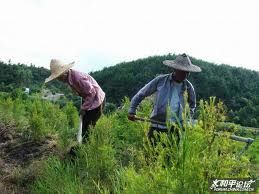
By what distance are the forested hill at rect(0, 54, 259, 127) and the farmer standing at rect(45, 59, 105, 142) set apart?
98.6 ft

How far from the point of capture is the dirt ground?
21.7 ft

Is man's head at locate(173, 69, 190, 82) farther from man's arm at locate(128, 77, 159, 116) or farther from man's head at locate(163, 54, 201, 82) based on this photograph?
man's arm at locate(128, 77, 159, 116)

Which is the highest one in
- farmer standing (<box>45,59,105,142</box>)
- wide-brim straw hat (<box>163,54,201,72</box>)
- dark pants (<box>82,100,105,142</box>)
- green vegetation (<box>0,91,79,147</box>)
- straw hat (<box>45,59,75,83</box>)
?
wide-brim straw hat (<box>163,54,201,72</box>)

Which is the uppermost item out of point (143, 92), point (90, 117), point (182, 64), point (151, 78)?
point (182, 64)

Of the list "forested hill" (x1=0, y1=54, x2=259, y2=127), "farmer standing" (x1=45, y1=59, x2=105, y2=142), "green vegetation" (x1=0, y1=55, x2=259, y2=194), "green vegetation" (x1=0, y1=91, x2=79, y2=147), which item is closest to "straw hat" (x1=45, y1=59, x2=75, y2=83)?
"farmer standing" (x1=45, y1=59, x2=105, y2=142)

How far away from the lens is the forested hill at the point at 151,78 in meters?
46.5

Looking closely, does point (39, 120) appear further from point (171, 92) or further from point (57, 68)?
point (171, 92)

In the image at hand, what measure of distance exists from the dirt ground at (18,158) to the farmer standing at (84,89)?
0.91 m

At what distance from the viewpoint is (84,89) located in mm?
6781

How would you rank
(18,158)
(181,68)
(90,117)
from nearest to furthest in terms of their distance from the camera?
(181,68) < (90,117) < (18,158)

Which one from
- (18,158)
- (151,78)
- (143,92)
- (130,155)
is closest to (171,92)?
(143,92)

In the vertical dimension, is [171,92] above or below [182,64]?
below

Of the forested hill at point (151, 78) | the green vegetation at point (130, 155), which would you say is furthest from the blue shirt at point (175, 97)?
the forested hill at point (151, 78)

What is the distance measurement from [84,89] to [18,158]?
186 centimetres
